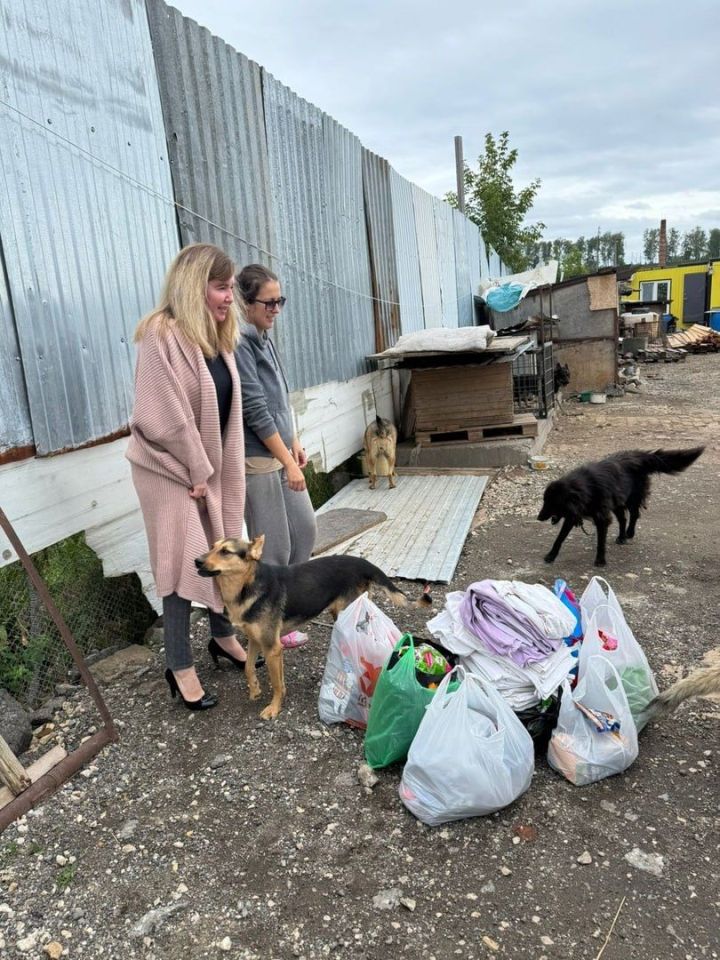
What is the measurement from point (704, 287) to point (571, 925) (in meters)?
38.5

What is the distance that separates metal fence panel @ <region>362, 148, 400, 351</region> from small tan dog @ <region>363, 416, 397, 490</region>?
1384 millimetres

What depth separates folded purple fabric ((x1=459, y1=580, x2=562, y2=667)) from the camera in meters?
2.71

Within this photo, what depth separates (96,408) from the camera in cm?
350

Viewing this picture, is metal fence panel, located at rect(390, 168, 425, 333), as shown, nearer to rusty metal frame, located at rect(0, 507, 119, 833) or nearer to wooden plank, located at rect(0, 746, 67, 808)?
rusty metal frame, located at rect(0, 507, 119, 833)

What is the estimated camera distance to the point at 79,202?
334 cm

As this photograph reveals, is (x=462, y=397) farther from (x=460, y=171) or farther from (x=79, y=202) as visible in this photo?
(x=460, y=171)

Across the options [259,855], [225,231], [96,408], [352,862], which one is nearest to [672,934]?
[352,862]

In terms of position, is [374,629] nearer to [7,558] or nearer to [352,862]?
[352,862]

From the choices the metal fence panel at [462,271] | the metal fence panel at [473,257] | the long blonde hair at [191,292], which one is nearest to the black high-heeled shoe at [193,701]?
Result: the long blonde hair at [191,292]

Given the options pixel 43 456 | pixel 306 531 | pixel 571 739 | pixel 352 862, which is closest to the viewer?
pixel 352 862

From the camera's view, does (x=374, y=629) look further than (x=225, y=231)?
No

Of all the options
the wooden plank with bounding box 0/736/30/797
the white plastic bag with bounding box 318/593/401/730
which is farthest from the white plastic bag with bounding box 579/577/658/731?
the wooden plank with bounding box 0/736/30/797

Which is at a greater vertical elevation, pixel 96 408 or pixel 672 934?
pixel 96 408

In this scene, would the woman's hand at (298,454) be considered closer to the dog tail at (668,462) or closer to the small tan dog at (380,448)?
the dog tail at (668,462)
